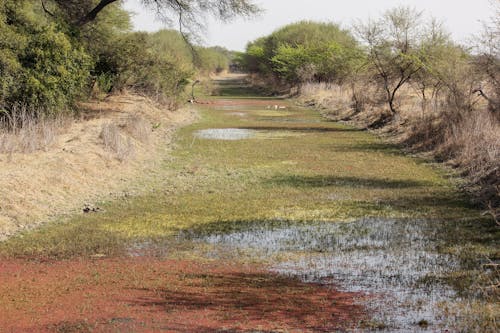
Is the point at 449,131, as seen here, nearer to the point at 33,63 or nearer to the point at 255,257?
the point at 255,257

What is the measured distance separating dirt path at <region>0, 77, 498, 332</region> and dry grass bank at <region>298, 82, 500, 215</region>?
808 mm

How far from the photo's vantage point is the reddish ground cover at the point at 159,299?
750cm

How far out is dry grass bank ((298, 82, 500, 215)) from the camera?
52.1 ft

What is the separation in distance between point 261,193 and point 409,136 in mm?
11457

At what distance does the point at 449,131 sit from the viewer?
21.9 meters

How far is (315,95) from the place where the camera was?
172ft

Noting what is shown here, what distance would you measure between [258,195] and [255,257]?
5.00 meters

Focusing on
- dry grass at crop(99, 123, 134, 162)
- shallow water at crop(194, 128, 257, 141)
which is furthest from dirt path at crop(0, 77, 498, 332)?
shallow water at crop(194, 128, 257, 141)

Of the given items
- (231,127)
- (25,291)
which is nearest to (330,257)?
(25,291)

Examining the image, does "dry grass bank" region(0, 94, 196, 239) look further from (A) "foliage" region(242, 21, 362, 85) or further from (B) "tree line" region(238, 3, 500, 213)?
(A) "foliage" region(242, 21, 362, 85)

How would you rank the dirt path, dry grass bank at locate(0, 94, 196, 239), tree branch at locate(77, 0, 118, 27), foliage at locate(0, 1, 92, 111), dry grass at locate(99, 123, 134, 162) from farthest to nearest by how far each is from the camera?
tree branch at locate(77, 0, 118, 27) → foliage at locate(0, 1, 92, 111) → dry grass at locate(99, 123, 134, 162) → dry grass bank at locate(0, 94, 196, 239) → the dirt path

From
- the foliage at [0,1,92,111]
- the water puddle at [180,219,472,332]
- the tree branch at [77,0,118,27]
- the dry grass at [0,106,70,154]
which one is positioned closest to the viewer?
the water puddle at [180,219,472,332]

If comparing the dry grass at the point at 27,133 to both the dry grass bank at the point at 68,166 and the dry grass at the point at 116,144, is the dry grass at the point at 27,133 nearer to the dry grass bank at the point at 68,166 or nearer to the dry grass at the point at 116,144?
the dry grass bank at the point at 68,166

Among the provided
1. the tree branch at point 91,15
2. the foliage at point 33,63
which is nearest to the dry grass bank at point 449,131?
the foliage at point 33,63
